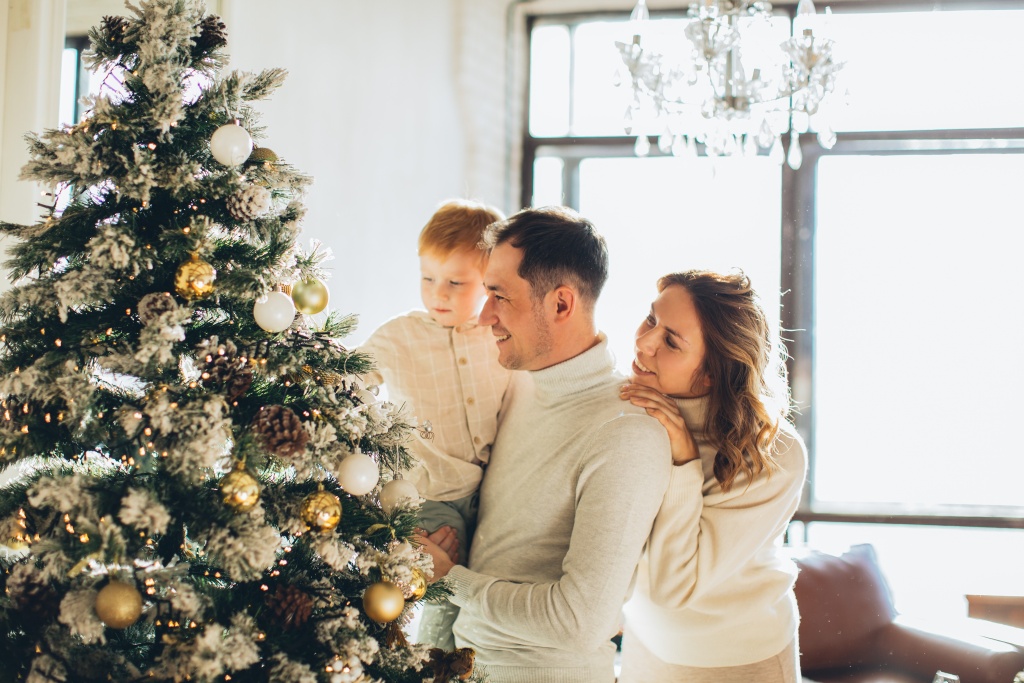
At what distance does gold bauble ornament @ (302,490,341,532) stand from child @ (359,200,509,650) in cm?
66

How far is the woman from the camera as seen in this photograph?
1700 millimetres

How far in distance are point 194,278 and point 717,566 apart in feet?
3.64

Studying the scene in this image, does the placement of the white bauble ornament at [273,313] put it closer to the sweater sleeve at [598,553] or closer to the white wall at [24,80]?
the sweater sleeve at [598,553]

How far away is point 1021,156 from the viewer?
4137 millimetres

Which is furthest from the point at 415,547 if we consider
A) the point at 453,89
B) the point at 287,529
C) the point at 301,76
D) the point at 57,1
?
the point at 453,89

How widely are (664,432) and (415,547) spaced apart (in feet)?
1.66

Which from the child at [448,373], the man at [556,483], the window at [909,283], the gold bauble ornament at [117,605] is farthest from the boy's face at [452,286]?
the window at [909,283]

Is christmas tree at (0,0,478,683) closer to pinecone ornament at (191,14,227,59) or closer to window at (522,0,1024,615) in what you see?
pinecone ornament at (191,14,227,59)

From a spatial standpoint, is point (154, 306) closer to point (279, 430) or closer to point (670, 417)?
point (279, 430)

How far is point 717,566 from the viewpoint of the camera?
171 cm

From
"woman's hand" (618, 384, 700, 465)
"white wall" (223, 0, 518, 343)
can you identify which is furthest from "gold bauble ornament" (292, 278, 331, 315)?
"white wall" (223, 0, 518, 343)

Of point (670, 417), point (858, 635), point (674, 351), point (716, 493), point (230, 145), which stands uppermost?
point (230, 145)

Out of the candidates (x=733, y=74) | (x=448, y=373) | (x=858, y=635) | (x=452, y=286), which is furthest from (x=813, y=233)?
(x=448, y=373)

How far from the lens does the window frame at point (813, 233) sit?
4105 millimetres
